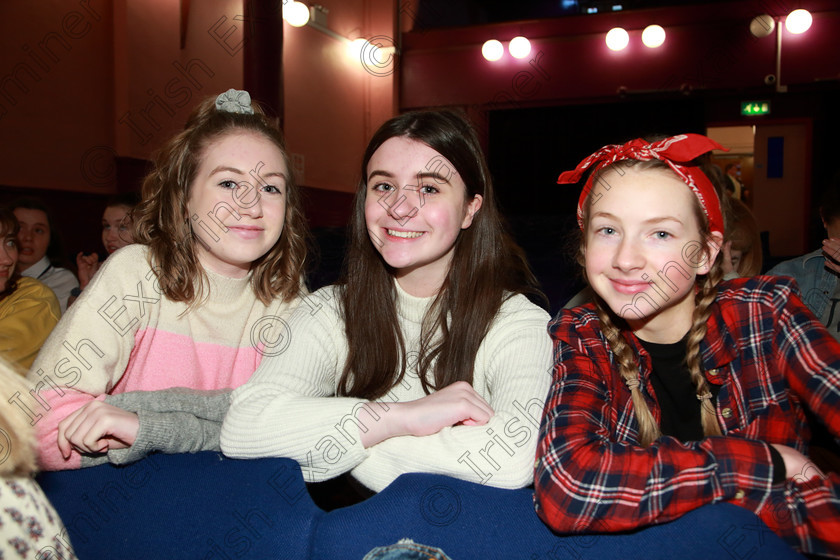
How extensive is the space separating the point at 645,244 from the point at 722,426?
387 millimetres

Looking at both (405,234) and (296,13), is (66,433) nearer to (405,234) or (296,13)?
(405,234)

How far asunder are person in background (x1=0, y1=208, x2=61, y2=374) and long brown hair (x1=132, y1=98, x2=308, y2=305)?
0.88 meters

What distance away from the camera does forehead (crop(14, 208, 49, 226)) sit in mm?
2998

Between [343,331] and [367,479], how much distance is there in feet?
1.22

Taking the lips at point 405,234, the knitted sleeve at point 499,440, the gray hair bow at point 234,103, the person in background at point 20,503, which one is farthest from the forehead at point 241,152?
the person in background at point 20,503

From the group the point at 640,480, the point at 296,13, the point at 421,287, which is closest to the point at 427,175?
the point at 421,287

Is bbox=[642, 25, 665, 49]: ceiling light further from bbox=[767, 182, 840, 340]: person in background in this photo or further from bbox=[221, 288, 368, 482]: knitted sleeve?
bbox=[221, 288, 368, 482]: knitted sleeve

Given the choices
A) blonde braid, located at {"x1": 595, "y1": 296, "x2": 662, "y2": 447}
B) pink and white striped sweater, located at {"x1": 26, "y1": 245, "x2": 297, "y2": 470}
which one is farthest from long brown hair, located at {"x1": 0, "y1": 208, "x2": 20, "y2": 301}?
blonde braid, located at {"x1": 595, "y1": 296, "x2": 662, "y2": 447}

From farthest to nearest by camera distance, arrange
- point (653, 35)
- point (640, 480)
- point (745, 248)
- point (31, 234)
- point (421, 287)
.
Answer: point (653, 35) < point (31, 234) < point (745, 248) < point (421, 287) < point (640, 480)

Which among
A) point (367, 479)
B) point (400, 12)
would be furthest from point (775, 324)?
point (400, 12)

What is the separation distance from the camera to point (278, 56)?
4590 millimetres

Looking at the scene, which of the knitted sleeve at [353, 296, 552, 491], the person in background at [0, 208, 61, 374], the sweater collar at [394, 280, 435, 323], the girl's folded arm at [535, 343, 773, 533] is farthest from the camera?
the person in background at [0, 208, 61, 374]

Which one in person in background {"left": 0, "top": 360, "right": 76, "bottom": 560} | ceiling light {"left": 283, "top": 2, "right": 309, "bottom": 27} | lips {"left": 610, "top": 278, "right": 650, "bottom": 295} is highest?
ceiling light {"left": 283, "top": 2, "right": 309, "bottom": 27}

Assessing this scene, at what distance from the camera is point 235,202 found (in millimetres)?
1480
